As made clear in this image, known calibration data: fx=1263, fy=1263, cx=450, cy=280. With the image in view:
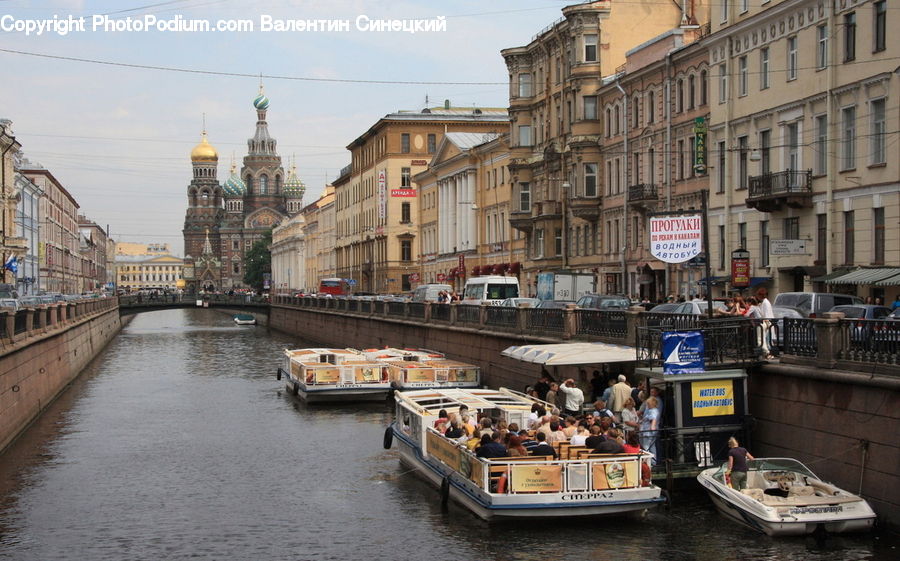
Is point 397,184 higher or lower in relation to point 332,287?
higher

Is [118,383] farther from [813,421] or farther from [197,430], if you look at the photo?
[813,421]

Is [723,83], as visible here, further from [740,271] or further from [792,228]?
[740,271]

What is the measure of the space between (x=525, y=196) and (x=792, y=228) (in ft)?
96.8

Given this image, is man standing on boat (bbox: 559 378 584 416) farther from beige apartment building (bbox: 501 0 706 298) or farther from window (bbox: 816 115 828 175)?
beige apartment building (bbox: 501 0 706 298)

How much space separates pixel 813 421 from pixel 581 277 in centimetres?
3250

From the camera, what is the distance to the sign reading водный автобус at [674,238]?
27188mm

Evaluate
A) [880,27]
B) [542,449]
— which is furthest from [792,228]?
[542,449]

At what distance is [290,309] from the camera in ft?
360

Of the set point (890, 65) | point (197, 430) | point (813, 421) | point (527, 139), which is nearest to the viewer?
point (813, 421)

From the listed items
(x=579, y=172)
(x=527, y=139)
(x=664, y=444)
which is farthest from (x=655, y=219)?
(x=527, y=139)

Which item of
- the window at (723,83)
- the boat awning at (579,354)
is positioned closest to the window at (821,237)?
the window at (723,83)

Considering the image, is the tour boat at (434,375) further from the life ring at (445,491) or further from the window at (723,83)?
the life ring at (445,491)

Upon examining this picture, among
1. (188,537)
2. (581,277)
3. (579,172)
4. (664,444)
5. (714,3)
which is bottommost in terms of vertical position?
(188,537)

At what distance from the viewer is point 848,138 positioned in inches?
1529
